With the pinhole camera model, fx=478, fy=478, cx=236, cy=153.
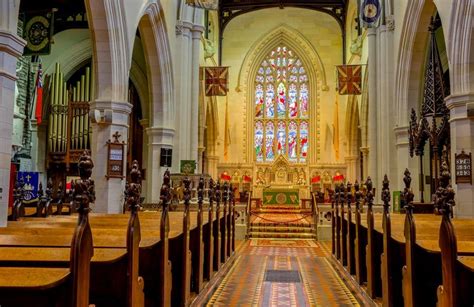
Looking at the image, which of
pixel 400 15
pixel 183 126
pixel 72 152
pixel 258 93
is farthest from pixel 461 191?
pixel 258 93

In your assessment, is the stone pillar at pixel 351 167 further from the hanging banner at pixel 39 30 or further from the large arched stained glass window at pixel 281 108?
the hanging banner at pixel 39 30

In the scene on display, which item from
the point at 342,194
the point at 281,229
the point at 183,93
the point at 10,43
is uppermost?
the point at 183,93

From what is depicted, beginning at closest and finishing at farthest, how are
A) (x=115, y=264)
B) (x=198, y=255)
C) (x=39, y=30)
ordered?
1. (x=115, y=264)
2. (x=198, y=255)
3. (x=39, y=30)

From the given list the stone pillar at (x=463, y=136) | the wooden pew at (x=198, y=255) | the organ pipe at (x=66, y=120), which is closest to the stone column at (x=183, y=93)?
the organ pipe at (x=66, y=120)

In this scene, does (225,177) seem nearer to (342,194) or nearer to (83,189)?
(342,194)

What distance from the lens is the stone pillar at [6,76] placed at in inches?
236

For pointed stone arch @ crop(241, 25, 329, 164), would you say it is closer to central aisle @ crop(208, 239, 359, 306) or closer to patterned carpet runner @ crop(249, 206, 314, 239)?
patterned carpet runner @ crop(249, 206, 314, 239)

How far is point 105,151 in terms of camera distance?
31.0ft

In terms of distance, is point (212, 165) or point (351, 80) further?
point (212, 165)

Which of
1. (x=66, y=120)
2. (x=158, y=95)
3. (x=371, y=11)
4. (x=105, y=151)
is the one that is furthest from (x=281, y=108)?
(x=105, y=151)

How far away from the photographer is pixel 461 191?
850cm

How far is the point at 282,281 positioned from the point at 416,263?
9.77ft

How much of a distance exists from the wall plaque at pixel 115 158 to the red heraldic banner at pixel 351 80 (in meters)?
8.70

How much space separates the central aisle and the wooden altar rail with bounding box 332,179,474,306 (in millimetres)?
417
